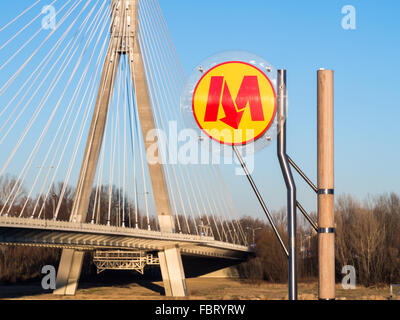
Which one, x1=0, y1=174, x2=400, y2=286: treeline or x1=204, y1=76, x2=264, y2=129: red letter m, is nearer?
x1=204, y1=76, x2=264, y2=129: red letter m

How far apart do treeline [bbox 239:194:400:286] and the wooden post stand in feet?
144

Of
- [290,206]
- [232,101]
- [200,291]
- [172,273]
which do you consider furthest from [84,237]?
[232,101]

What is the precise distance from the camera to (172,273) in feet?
144

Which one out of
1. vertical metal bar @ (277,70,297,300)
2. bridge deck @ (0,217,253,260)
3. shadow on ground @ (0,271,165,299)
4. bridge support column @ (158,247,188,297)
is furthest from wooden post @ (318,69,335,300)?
shadow on ground @ (0,271,165,299)

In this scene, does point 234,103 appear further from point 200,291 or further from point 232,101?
point 200,291

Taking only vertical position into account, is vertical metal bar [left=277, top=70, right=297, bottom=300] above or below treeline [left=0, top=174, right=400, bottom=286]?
above

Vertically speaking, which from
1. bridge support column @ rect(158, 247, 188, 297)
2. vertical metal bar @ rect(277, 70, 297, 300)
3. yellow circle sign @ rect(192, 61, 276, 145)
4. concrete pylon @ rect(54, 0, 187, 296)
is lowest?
bridge support column @ rect(158, 247, 188, 297)

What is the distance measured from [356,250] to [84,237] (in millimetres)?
27208

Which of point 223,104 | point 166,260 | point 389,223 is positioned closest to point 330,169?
point 223,104

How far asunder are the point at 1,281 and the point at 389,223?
123ft

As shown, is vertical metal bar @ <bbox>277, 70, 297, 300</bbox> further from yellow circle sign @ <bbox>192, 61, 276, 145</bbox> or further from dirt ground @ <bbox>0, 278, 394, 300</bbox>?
dirt ground @ <bbox>0, 278, 394, 300</bbox>

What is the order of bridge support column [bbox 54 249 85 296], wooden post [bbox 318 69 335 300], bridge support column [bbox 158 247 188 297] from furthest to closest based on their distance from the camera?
bridge support column [bbox 158 247 188 297], bridge support column [bbox 54 249 85 296], wooden post [bbox 318 69 335 300]

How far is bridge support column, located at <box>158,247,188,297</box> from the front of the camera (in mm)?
43312
